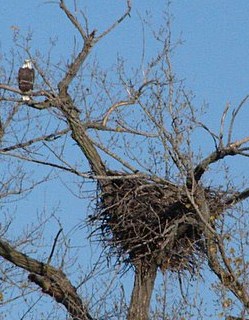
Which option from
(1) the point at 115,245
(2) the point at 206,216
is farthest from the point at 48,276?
(2) the point at 206,216

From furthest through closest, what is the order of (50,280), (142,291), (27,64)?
(27,64), (142,291), (50,280)

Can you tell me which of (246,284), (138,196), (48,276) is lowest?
(246,284)

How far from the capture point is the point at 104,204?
15.3 m

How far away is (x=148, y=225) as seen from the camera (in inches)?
595

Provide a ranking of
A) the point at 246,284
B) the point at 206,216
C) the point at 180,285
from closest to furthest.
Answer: the point at 246,284, the point at 206,216, the point at 180,285

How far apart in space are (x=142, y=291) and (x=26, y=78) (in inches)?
A: 114

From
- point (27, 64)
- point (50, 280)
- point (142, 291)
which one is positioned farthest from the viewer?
point (27, 64)

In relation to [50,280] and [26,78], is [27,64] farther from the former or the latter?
[50,280]

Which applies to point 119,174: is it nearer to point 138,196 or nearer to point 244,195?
point 138,196

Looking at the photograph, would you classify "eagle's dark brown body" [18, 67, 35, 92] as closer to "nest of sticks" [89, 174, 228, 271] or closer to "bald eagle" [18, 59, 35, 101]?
"bald eagle" [18, 59, 35, 101]

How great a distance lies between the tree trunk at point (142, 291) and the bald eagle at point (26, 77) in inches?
88.6

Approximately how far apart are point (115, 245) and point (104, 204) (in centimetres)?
46

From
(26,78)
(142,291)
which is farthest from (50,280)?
(26,78)

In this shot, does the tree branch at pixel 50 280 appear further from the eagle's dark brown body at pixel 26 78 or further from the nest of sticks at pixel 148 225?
the eagle's dark brown body at pixel 26 78
